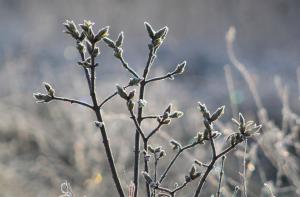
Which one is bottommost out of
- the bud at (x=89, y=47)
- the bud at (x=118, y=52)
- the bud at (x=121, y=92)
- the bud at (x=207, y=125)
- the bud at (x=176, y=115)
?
the bud at (x=207, y=125)

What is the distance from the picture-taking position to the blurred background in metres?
3.91

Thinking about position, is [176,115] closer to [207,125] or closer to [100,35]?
[207,125]

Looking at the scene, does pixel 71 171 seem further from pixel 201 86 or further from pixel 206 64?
pixel 206 64

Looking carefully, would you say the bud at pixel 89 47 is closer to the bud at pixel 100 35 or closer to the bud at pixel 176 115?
the bud at pixel 100 35

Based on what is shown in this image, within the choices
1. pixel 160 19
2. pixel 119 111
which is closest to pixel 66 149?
pixel 119 111

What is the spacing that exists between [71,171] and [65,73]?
2466 mm

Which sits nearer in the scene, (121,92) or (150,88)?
(121,92)

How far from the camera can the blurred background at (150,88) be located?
391 cm

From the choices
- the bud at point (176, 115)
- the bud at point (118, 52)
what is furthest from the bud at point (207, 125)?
the bud at point (118, 52)

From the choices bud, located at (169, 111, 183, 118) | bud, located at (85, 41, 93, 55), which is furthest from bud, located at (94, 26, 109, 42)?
bud, located at (169, 111, 183, 118)

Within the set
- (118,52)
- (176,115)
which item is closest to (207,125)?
(176,115)

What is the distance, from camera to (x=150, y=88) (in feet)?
18.4

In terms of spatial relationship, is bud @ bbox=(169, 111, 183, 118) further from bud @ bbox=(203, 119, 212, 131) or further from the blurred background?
the blurred background

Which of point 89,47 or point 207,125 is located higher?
point 89,47
